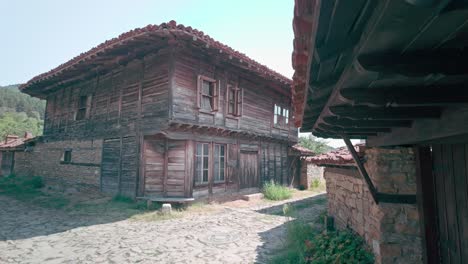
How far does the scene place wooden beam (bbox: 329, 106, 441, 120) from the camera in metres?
1.95

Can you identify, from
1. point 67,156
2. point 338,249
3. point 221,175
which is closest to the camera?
point 338,249

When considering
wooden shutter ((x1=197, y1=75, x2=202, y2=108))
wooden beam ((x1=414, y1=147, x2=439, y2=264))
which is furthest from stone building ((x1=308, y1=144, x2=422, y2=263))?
wooden shutter ((x1=197, y1=75, x2=202, y2=108))

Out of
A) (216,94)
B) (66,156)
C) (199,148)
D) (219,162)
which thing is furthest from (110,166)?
(216,94)

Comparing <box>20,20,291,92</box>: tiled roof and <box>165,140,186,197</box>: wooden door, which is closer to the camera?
<box>20,20,291,92</box>: tiled roof

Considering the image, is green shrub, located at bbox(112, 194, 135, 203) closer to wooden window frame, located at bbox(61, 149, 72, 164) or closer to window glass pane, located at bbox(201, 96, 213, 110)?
window glass pane, located at bbox(201, 96, 213, 110)

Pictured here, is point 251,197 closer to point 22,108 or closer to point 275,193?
point 275,193

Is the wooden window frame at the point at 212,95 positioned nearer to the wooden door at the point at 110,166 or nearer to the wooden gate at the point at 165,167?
the wooden gate at the point at 165,167

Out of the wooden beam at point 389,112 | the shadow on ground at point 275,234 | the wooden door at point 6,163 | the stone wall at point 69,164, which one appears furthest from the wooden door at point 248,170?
the wooden door at point 6,163

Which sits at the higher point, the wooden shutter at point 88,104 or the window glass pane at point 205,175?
the wooden shutter at point 88,104

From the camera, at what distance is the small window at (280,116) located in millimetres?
14977

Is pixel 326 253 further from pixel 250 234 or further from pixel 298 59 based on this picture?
pixel 298 59

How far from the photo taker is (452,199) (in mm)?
2492

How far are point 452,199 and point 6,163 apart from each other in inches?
1009

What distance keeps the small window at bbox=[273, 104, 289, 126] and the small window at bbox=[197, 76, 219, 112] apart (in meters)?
5.06
